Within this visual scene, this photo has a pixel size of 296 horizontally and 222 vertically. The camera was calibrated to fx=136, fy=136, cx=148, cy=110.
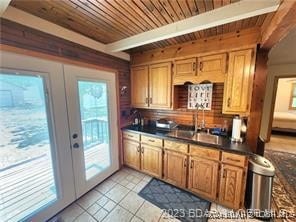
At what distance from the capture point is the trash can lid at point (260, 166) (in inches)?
67.1

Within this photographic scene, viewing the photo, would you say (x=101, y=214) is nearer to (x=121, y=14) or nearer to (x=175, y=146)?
(x=175, y=146)

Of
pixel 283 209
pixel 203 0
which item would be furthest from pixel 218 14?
pixel 283 209

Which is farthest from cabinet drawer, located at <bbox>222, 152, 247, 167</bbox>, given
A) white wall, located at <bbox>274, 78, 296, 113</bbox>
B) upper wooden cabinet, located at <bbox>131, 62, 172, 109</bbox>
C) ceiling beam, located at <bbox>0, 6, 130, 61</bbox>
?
white wall, located at <bbox>274, 78, 296, 113</bbox>

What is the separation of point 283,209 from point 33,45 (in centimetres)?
388

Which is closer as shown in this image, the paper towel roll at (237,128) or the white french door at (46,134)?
the white french door at (46,134)

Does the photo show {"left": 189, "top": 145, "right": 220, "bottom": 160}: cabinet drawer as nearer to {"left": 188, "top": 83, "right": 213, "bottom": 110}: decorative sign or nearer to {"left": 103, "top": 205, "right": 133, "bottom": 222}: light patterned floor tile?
{"left": 188, "top": 83, "right": 213, "bottom": 110}: decorative sign

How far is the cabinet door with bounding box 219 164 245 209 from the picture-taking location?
1.80m

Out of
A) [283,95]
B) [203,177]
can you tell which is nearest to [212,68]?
[203,177]

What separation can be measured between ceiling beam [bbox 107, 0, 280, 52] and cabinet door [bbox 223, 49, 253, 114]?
2.12 ft

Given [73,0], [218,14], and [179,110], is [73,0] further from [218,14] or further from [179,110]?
[179,110]

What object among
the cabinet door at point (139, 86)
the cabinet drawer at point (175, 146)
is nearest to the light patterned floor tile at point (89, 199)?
the cabinet drawer at point (175, 146)

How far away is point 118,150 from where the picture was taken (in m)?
2.88

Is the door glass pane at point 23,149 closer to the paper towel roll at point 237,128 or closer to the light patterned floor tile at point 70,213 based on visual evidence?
the light patterned floor tile at point 70,213

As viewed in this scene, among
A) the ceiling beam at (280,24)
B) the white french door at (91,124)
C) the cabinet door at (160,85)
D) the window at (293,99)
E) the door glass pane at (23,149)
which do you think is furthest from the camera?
the window at (293,99)
